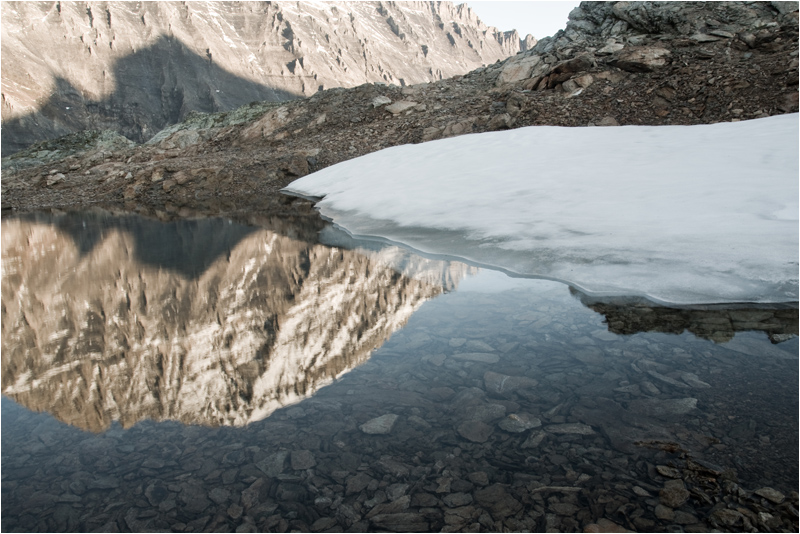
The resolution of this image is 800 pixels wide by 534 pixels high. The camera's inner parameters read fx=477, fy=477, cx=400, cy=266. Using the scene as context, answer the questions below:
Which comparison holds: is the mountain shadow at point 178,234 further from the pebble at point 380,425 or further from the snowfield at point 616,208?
the pebble at point 380,425

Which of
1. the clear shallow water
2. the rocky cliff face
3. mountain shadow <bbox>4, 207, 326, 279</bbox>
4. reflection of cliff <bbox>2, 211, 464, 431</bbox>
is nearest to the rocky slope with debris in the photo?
mountain shadow <bbox>4, 207, 326, 279</bbox>

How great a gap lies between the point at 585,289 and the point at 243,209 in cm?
1052

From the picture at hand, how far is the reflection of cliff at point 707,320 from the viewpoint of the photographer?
336cm

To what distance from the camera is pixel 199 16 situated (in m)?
92.4

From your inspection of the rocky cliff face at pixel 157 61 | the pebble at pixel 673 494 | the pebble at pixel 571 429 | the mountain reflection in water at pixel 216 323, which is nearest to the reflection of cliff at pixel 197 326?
the mountain reflection in water at pixel 216 323

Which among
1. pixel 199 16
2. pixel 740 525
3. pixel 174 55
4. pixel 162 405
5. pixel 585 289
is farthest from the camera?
pixel 199 16

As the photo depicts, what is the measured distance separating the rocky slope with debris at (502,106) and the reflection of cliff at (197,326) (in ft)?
21.8

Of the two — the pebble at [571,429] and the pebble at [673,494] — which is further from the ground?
the pebble at [571,429]

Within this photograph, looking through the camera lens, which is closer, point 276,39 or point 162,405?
point 162,405

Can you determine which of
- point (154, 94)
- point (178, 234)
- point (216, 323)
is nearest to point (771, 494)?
point (216, 323)

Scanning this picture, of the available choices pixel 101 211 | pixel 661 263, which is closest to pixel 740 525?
pixel 661 263

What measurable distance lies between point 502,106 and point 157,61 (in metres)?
84.8

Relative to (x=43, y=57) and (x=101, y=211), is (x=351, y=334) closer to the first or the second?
(x=101, y=211)

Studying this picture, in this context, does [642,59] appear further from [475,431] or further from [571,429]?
[475,431]
